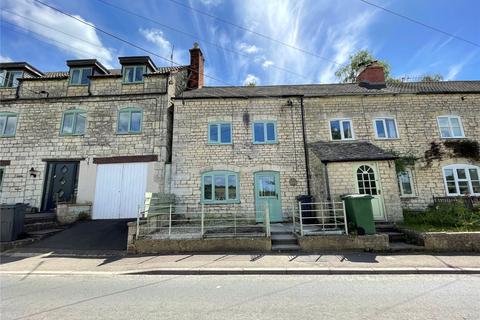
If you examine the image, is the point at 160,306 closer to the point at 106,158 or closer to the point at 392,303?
the point at 392,303

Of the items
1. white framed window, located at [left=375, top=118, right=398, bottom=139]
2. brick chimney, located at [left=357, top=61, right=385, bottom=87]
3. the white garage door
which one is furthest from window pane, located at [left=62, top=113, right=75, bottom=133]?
brick chimney, located at [left=357, top=61, right=385, bottom=87]

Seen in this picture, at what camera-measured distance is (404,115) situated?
12.9m

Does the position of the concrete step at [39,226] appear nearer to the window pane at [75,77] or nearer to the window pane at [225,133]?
the window pane at [75,77]

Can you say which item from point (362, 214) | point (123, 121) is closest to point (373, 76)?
point (362, 214)

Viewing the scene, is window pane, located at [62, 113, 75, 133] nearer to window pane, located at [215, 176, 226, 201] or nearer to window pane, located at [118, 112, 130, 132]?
window pane, located at [118, 112, 130, 132]

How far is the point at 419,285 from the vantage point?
15.9 feet

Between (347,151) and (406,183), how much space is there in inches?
157

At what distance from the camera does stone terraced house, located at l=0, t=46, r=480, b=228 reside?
11883 mm

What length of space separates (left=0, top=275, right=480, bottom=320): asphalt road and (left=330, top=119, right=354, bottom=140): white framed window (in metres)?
8.37

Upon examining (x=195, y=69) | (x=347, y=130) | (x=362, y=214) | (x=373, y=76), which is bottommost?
(x=362, y=214)

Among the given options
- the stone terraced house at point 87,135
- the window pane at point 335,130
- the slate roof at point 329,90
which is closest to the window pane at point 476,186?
the slate roof at point 329,90

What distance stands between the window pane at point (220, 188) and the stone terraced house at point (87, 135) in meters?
2.82

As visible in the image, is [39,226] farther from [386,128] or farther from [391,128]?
[391,128]

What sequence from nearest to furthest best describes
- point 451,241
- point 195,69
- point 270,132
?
point 451,241 → point 270,132 → point 195,69
